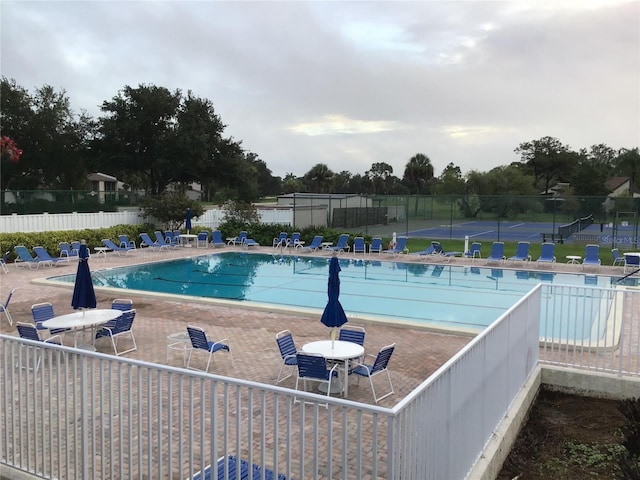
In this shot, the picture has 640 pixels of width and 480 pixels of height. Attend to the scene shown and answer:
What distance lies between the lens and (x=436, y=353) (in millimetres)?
9336

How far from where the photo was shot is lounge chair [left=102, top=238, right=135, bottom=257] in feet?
73.7

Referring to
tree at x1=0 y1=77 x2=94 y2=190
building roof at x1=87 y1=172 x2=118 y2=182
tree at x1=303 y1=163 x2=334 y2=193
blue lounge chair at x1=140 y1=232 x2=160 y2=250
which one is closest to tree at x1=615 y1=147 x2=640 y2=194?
tree at x1=303 y1=163 x2=334 y2=193

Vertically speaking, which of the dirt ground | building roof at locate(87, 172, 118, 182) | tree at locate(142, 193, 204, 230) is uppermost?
building roof at locate(87, 172, 118, 182)

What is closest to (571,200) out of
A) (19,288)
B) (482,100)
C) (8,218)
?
(482,100)

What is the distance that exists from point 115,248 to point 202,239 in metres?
5.14

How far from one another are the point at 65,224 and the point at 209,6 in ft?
42.4

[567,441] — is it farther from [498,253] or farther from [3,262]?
[3,262]

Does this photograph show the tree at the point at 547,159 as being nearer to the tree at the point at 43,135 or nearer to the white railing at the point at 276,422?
the tree at the point at 43,135

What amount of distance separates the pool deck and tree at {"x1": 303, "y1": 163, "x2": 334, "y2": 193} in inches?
2959

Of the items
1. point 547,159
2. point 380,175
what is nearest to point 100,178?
point 380,175

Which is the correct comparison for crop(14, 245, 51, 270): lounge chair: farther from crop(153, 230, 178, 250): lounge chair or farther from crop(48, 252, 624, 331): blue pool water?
crop(153, 230, 178, 250): lounge chair

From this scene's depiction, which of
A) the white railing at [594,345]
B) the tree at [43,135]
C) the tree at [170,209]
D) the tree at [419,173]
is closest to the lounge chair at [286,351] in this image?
the white railing at [594,345]

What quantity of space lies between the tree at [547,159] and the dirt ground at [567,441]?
233 ft

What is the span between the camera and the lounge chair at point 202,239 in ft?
87.3
